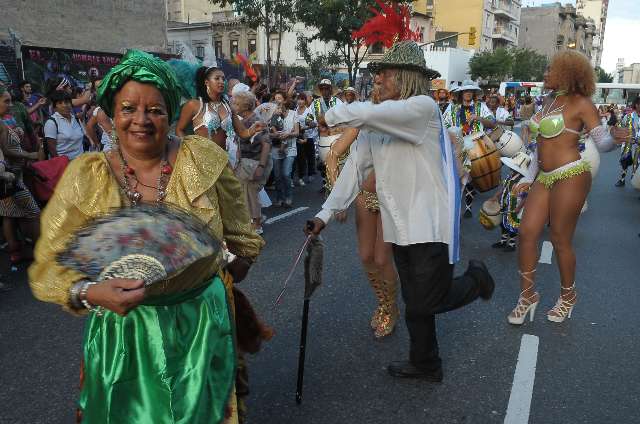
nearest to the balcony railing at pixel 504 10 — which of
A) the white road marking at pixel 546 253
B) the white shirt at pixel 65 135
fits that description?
the white road marking at pixel 546 253

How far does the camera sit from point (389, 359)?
11.5 feet

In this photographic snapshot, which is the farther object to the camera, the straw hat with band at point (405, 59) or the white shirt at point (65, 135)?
the white shirt at point (65, 135)

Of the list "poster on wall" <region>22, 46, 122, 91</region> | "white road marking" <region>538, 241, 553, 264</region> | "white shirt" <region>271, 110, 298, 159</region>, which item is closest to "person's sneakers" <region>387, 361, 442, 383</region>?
"white road marking" <region>538, 241, 553, 264</region>

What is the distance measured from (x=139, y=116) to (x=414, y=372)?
2225 mm

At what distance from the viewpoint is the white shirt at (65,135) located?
6.80 meters

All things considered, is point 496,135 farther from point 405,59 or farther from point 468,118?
point 405,59

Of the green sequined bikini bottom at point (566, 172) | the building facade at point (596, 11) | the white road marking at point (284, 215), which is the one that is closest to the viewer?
the green sequined bikini bottom at point (566, 172)

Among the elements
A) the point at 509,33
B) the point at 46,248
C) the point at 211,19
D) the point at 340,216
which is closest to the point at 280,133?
the point at 340,216

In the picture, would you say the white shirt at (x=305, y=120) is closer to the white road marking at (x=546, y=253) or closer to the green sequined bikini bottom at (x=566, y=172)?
the white road marking at (x=546, y=253)

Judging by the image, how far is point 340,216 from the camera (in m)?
3.52

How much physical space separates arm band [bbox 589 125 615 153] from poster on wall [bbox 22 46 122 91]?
1403 centimetres

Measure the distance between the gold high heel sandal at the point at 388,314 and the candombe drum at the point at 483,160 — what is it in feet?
11.1

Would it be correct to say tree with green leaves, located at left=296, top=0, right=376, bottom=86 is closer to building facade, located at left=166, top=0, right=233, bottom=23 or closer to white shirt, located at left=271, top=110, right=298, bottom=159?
white shirt, located at left=271, top=110, right=298, bottom=159

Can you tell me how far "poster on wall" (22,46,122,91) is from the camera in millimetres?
15797
